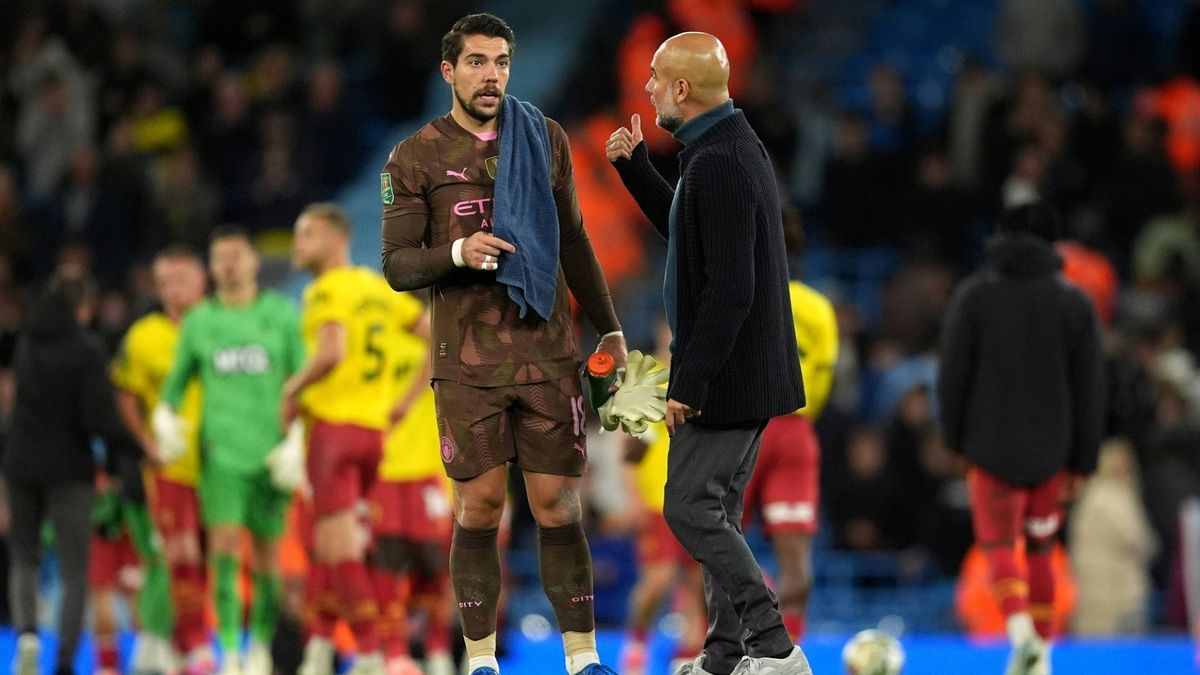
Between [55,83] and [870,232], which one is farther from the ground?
[55,83]

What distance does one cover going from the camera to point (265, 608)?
11.0m

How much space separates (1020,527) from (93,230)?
1025cm

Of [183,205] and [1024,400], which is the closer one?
[1024,400]

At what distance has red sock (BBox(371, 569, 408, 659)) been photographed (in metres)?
10.2

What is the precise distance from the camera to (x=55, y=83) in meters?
18.0

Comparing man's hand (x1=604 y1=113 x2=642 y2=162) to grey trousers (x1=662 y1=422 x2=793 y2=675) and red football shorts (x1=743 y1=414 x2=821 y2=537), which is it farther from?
red football shorts (x1=743 y1=414 x2=821 y2=537)

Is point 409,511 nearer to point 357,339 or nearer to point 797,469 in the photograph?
point 357,339

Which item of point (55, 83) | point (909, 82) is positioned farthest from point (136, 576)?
point (909, 82)

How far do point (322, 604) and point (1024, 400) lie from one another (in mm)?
3748

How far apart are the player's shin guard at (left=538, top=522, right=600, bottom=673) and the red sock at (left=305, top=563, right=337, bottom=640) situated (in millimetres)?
3480

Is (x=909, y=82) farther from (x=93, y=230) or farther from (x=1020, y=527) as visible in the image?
(x=1020, y=527)

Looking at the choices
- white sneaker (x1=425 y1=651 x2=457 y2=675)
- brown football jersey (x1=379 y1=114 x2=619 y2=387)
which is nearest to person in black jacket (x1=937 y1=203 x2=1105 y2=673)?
brown football jersey (x1=379 y1=114 x2=619 y2=387)

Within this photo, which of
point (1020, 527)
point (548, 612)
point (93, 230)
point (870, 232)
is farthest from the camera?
point (93, 230)

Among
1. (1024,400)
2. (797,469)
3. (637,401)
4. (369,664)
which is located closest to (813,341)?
(797,469)
